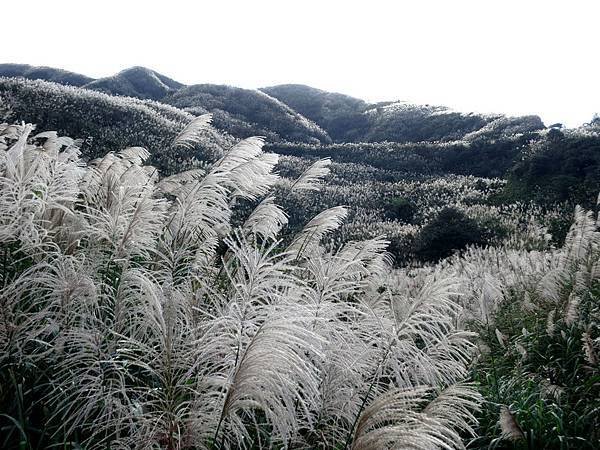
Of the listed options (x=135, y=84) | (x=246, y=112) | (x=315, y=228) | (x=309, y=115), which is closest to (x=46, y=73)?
(x=135, y=84)

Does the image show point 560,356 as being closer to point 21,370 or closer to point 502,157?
point 21,370

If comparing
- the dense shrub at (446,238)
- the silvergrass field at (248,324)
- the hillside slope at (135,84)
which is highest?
the hillside slope at (135,84)

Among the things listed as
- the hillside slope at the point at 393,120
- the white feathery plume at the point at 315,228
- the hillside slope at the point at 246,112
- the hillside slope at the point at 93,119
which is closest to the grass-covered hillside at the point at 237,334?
the white feathery plume at the point at 315,228

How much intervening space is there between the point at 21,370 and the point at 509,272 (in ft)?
24.9

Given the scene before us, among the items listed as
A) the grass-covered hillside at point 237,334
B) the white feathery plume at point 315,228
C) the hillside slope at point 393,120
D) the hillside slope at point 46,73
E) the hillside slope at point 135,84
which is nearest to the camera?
the grass-covered hillside at point 237,334

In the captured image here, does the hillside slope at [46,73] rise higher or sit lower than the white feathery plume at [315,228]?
higher

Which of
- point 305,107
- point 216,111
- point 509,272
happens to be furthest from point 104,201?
point 305,107

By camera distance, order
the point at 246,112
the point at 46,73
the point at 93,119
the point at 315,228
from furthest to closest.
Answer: the point at 46,73, the point at 246,112, the point at 93,119, the point at 315,228

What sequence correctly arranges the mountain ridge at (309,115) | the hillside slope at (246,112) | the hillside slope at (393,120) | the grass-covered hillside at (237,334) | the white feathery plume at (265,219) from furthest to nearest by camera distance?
the hillside slope at (246,112), the mountain ridge at (309,115), the hillside slope at (393,120), the white feathery plume at (265,219), the grass-covered hillside at (237,334)

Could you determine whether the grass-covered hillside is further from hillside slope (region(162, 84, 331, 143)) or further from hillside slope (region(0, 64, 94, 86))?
hillside slope (region(0, 64, 94, 86))

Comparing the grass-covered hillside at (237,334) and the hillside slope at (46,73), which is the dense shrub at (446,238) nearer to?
the grass-covered hillside at (237,334)

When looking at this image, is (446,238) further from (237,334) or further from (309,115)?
(309,115)

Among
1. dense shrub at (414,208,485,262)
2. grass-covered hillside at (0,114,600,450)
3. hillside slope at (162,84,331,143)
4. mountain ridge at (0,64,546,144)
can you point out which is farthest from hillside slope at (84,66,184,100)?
grass-covered hillside at (0,114,600,450)

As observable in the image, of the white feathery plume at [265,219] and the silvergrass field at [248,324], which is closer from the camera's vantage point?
the silvergrass field at [248,324]
